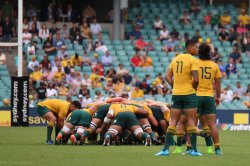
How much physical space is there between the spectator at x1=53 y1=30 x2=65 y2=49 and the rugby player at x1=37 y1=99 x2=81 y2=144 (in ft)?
51.1

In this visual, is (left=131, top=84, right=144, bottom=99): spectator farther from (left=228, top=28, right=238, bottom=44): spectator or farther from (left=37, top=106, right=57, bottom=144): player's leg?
(left=37, top=106, right=57, bottom=144): player's leg

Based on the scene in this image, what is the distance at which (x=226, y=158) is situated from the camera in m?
18.7

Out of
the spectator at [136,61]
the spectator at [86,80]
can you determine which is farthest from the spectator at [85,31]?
the spectator at [86,80]

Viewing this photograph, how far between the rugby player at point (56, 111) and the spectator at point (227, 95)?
14.9 m

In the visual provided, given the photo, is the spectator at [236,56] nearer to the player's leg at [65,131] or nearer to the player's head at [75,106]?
the player's head at [75,106]

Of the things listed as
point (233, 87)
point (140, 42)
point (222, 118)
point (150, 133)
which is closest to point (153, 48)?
point (140, 42)

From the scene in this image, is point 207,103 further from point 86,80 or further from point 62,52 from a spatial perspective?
point 62,52

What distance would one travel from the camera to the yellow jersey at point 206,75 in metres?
19.9

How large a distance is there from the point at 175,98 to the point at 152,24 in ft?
82.1

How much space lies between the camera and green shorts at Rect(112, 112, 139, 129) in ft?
72.9

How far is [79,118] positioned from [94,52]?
17.8 metres

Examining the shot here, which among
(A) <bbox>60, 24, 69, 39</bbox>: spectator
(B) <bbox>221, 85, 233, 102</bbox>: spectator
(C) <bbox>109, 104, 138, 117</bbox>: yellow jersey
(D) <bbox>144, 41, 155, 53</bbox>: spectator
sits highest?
(A) <bbox>60, 24, 69, 39</bbox>: spectator

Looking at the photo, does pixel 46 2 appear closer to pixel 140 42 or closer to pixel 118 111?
pixel 140 42

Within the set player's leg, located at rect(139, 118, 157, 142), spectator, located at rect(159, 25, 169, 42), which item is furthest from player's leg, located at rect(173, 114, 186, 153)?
spectator, located at rect(159, 25, 169, 42)
